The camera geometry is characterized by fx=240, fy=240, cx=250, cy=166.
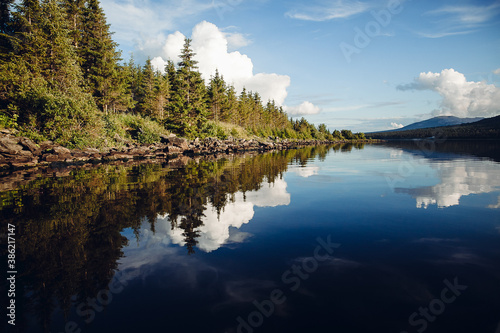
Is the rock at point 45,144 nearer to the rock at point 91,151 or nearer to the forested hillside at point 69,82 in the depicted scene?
the forested hillside at point 69,82

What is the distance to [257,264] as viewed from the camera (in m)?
4.98

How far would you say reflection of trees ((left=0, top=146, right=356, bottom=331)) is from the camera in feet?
14.0

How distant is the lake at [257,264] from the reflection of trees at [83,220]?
0.04 meters

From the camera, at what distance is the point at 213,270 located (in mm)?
4809

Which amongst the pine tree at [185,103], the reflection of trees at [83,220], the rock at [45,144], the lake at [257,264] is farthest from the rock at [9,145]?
the pine tree at [185,103]

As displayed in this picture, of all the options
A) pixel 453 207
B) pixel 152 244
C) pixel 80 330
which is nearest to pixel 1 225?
pixel 152 244

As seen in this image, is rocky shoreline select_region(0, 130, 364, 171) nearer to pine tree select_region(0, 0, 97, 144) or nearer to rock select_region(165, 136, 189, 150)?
rock select_region(165, 136, 189, 150)

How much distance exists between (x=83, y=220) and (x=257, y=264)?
19.7 feet

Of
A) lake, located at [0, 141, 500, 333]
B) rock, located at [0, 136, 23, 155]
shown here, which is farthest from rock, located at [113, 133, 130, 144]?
lake, located at [0, 141, 500, 333]

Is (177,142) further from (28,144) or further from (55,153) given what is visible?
(28,144)

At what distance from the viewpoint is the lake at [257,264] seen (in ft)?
11.4

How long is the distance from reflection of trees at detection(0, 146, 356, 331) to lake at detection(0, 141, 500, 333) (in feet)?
0.13

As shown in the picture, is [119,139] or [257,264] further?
[119,139]

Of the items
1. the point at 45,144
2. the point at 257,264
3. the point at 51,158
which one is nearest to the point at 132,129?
the point at 45,144
